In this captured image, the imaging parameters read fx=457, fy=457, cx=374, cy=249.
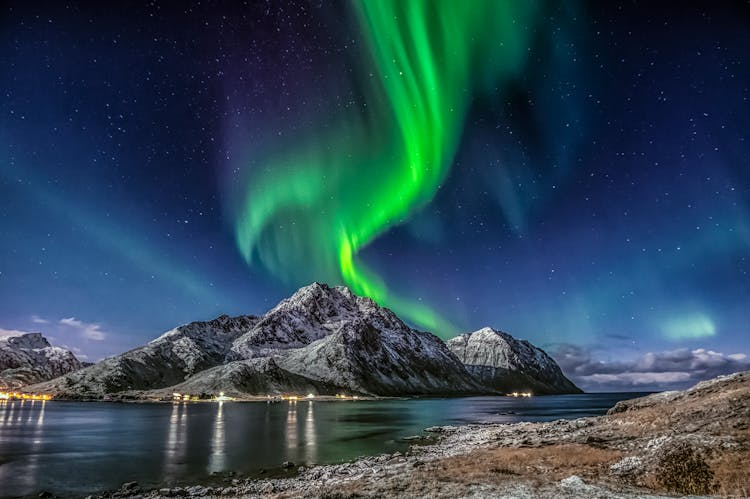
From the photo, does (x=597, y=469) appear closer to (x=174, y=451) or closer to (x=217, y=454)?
(x=217, y=454)

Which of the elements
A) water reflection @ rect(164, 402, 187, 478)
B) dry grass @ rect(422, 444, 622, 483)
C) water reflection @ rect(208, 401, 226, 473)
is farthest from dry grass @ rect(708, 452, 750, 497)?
water reflection @ rect(164, 402, 187, 478)

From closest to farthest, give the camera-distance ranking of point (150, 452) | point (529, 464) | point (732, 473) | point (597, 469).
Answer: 1. point (732, 473)
2. point (597, 469)
3. point (529, 464)
4. point (150, 452)

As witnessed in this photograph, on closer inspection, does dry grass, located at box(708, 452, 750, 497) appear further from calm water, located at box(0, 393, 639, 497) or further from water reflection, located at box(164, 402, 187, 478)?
water reflection, located at box(164, 402, 187, 478)

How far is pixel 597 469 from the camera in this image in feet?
94.6

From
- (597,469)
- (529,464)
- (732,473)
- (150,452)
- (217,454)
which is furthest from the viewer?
(150,452)

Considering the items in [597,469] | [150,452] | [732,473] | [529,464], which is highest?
[732,473]

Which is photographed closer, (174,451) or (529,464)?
(529,464)

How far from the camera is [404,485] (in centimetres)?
2716

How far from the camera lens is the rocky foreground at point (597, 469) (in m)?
24.1

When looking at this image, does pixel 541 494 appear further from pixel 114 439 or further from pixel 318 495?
pixel 114 439

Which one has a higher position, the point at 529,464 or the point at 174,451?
the point at 529,464

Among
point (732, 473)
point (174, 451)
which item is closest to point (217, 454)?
point (174, 451)

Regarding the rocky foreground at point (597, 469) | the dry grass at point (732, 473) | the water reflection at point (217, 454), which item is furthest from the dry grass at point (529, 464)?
the water reflection at point (217, 454)

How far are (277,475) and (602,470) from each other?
1124 inches
